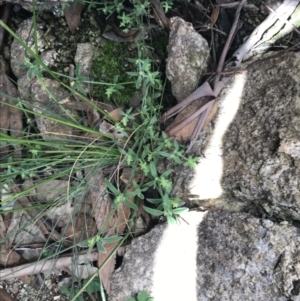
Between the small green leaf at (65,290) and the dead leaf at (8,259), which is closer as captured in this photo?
the small green leaf at (65,290)

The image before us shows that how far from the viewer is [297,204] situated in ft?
4.67

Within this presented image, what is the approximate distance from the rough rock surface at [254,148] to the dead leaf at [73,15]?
0.74m

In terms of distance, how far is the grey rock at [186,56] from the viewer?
5.72 ft

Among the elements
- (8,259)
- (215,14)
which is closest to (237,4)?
(215,14)

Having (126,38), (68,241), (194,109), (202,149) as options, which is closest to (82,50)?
(126,38)

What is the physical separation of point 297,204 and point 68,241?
1019 mm

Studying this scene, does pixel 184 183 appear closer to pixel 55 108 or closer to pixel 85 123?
pixel 85 123

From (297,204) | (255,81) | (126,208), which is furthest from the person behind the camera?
(126,208)

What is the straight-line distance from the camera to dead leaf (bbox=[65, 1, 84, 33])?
1.89 metres

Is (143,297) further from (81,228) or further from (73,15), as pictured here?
(73,15)

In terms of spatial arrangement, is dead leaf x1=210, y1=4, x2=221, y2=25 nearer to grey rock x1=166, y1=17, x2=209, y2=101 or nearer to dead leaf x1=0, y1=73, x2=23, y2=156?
grey rock x1=166, y1=17, x2=209, y2=101

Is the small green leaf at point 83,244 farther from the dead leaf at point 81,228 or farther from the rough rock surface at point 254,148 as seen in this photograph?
the rough rock surface at point 254,148

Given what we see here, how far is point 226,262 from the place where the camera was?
1.56 meters

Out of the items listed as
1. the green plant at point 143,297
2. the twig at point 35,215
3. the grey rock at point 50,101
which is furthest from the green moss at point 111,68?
the green plant at point 143,297
